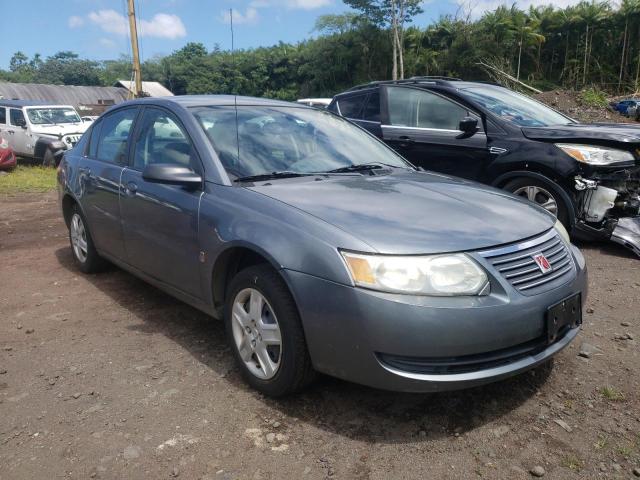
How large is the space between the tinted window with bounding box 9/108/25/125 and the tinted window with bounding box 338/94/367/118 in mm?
10891

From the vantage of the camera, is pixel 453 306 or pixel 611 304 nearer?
pixel 453 306

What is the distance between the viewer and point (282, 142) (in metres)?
3.53

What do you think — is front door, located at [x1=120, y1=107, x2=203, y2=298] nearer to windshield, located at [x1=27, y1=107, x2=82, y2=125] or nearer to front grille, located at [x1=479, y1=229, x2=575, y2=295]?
front grille, located at [x1=479, y1=229, x2=575, y2=295]

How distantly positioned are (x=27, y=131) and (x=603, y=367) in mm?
14907

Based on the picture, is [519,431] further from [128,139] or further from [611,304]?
Answer: [128,139]

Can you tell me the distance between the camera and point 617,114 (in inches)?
742

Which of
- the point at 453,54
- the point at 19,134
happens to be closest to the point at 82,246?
the point at 19,134

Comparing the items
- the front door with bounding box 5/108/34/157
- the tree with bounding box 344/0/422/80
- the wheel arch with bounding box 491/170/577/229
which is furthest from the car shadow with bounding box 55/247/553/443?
the tree with bounding box 344/0/422/80

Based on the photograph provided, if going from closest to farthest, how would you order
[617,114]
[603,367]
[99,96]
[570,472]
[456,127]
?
1. [570,472]
2. [603,367]
3. [456,127]
4. [617,114]
5. [99,96]

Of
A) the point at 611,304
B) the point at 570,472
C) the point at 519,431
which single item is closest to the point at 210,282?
the point at 519,431

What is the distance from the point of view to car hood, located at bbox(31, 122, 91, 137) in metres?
14.3

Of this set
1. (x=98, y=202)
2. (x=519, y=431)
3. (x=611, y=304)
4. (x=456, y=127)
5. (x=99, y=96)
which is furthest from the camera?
(x=99, y=96)

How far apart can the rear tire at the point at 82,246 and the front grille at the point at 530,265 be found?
11.6 ft

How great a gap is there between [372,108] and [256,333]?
4.75m
